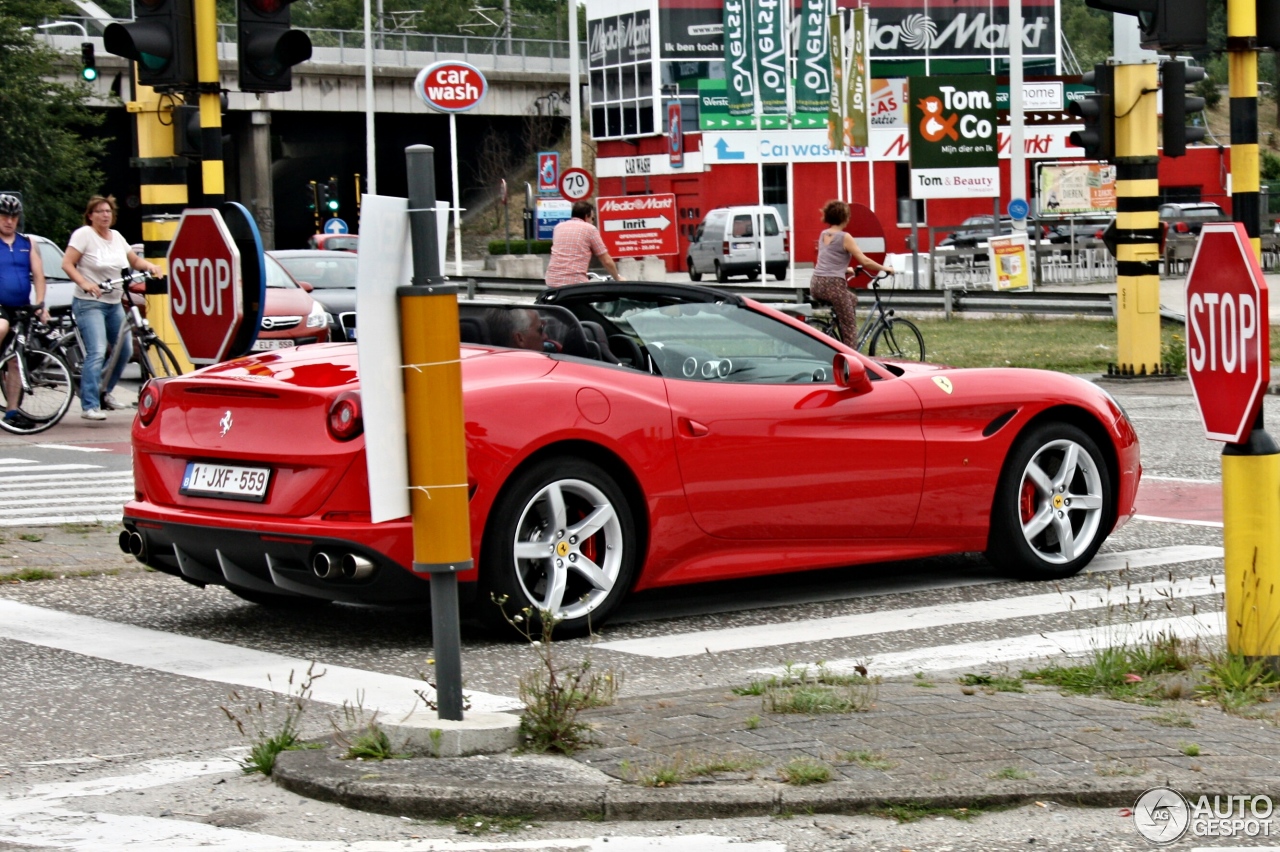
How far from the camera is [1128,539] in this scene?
31.9ft

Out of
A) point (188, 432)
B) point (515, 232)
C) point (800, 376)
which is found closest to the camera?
point (188, 432)

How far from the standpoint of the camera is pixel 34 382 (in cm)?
1606

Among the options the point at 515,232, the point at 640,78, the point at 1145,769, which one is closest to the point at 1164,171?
the point at 640,78

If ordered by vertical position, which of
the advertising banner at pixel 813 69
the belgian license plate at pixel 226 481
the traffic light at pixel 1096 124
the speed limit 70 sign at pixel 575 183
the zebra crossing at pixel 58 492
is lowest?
the zebra crossing at pixel 58 492

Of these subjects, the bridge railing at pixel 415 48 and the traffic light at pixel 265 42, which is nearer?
the traffic light at pixel 265 42

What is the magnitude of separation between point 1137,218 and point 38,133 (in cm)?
4062

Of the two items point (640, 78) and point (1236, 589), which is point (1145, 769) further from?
point (640, 78)

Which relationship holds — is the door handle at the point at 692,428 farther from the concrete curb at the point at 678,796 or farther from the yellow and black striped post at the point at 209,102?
the yellow and black striped post at the point at 209,102

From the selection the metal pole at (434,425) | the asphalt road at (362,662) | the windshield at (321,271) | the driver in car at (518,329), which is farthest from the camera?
the windshield at (321,271)

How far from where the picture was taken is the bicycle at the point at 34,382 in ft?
52.2

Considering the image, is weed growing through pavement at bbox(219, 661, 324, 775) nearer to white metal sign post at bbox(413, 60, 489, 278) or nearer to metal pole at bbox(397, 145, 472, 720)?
metal pole at bbox(397, 145, 472, 720)

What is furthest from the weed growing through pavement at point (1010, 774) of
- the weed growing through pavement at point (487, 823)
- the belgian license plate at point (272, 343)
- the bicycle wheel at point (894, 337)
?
the bicycle wheel at point (894, 337)

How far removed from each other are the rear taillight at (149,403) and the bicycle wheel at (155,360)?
821 cm

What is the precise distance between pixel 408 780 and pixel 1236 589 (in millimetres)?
2767
